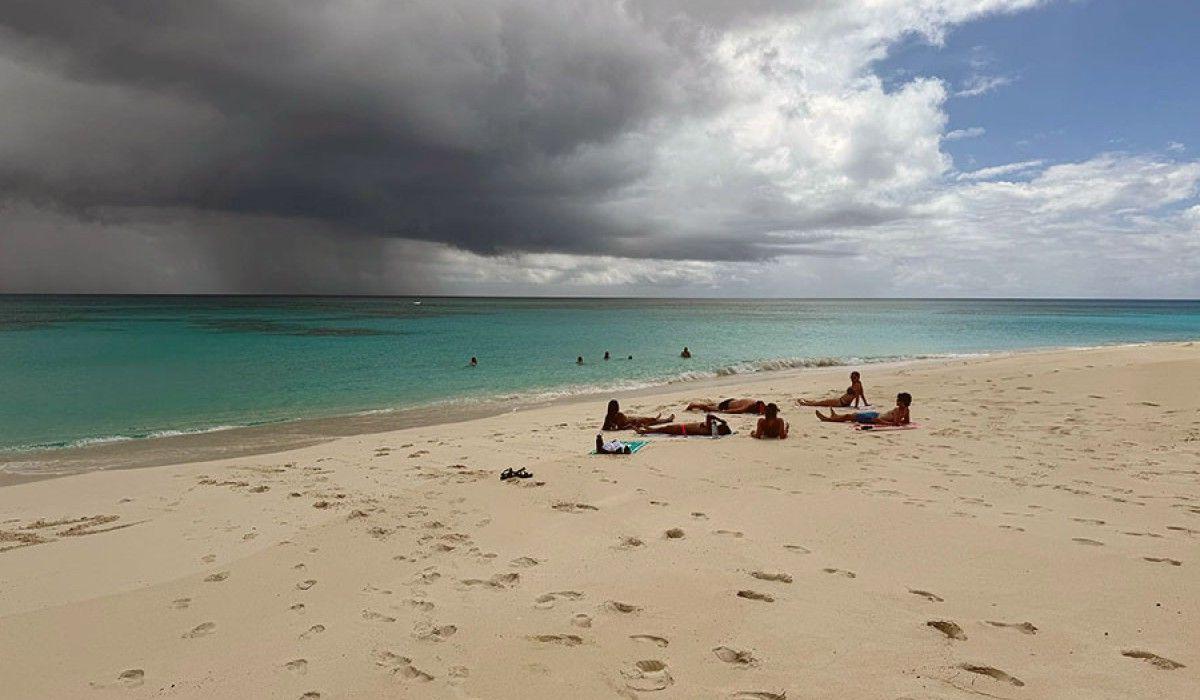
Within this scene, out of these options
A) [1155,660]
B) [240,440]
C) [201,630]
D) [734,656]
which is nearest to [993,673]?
[1155,660]

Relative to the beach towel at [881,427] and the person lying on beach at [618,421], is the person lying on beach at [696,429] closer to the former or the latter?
the person lying on beach at [618,421]

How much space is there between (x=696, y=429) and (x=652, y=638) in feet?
27.7

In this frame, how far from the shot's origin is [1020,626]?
175 inches

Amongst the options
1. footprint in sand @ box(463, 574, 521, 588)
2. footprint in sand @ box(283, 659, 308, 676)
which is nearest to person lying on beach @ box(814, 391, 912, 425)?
footprint in sand @ box(463, 574, 521, 588)

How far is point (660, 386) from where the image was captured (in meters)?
25.9

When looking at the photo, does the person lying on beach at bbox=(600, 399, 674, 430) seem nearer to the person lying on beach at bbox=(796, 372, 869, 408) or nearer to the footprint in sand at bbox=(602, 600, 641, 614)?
the person lying on beach at bbox=(796, 372, 869, 408)

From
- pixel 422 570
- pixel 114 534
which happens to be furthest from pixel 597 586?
pixel 114 534

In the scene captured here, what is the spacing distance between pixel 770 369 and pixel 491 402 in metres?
16.4

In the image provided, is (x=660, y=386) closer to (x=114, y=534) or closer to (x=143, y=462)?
(x=143, y=462)

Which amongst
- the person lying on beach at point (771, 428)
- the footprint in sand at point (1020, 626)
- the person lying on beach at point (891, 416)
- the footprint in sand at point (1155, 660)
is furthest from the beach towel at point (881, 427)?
the footprint in sand at point (1155, 660)

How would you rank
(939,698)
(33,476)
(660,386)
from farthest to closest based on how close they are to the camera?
(660,386) < (33,476) < (939,698)

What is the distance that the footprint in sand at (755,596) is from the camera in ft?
16.2

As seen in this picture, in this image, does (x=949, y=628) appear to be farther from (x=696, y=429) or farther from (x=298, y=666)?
(x=696, y=429)

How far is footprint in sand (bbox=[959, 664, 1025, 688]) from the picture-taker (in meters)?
3.76
